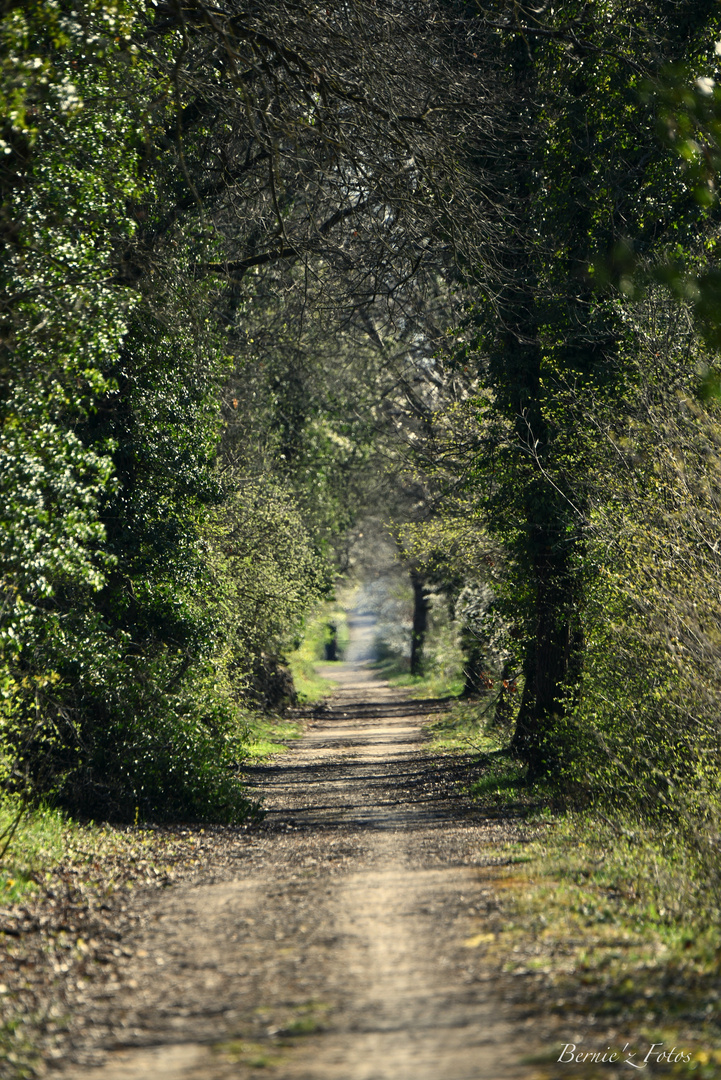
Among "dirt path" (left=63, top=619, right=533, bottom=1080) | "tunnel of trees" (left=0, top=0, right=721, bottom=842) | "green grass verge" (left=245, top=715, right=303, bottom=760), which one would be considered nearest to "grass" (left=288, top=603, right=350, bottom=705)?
"green grass verge" (left=245, top=715, right=303, bottom=760)

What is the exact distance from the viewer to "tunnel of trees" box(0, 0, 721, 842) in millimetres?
9445

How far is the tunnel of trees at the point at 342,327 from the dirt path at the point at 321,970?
218 centimetres

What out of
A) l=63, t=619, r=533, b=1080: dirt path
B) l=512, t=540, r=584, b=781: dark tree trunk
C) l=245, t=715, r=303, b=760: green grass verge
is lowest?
l=245, t=715, r=303, b=760: green grass verge

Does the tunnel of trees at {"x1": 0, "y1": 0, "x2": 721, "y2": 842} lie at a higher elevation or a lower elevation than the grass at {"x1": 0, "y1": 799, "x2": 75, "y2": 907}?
higher

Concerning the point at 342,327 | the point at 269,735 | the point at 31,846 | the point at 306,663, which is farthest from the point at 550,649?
the point at 306,663

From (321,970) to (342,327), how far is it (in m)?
11.4

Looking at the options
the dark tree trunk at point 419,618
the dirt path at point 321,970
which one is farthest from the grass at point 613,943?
the dark tree trunk at point 419,618

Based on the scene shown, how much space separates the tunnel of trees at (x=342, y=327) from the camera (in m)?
9.45

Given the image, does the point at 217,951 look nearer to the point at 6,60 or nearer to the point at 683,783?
the point at 683,783

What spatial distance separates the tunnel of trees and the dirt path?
218cm

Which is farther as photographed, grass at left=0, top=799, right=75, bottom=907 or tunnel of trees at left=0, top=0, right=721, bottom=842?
tunnel of trees at left=0, top=0, right=721, bottom=842
